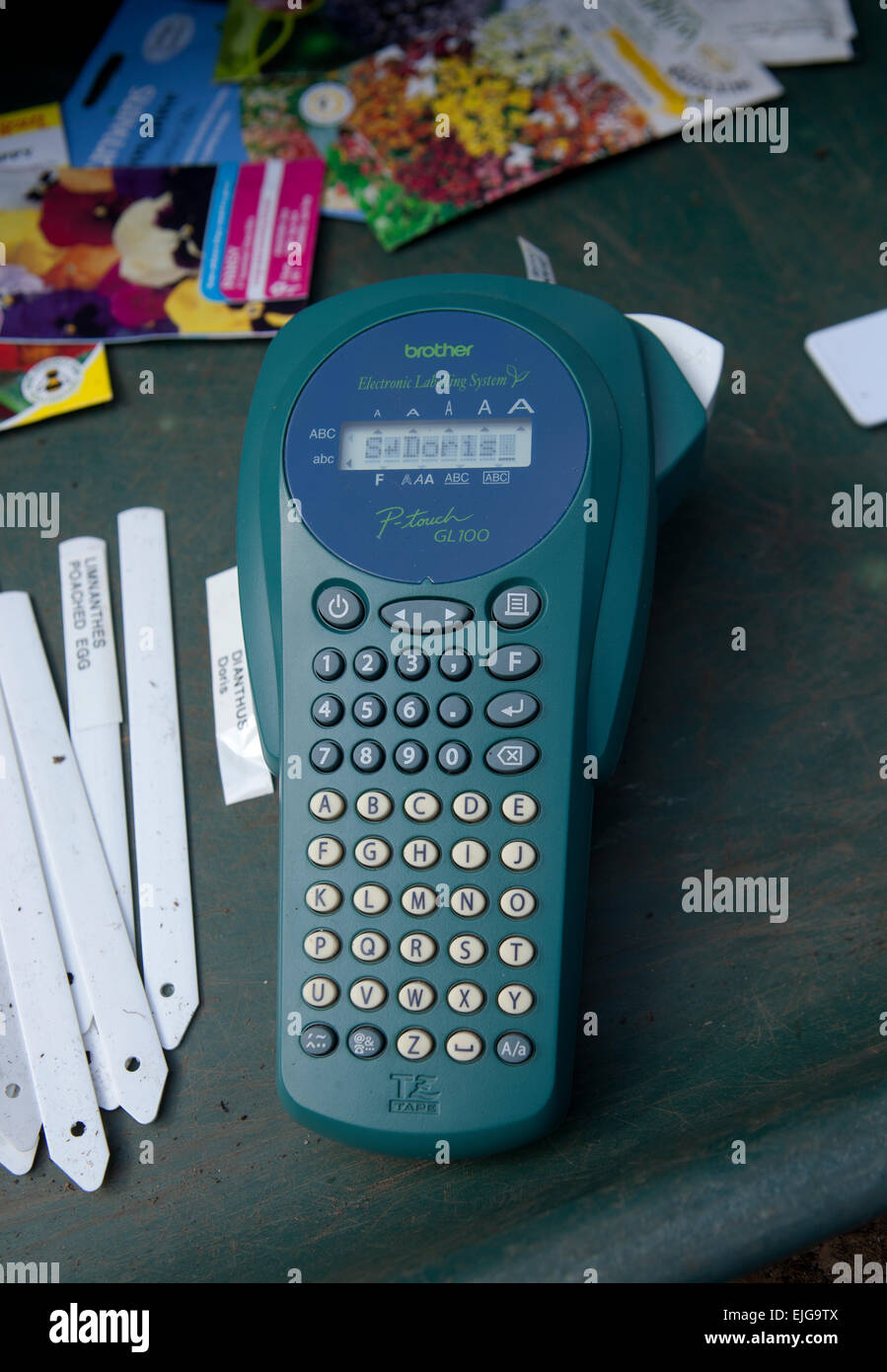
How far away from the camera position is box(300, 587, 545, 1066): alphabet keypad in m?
0.37

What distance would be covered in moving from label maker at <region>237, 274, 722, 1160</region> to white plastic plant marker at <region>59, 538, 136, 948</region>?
9cm

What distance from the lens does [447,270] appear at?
24.0 inches

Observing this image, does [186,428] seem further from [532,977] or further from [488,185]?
[532,977]

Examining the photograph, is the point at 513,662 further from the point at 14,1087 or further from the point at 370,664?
the point at 14,1087

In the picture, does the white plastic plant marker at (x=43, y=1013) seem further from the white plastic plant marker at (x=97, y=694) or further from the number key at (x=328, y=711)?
the number key at (x=328, y=711)

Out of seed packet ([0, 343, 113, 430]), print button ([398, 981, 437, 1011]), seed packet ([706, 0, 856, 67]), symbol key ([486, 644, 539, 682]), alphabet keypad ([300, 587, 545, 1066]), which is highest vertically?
seed packet ([706, 0, 856, 67])

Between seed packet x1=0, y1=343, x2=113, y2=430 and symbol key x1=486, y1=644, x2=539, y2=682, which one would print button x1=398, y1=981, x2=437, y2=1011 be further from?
seed packet x1=0, y1=343, x2=113, y2=430

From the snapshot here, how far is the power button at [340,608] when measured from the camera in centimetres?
41

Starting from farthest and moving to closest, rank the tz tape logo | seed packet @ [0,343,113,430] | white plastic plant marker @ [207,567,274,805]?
1. seed packet @ [0,343,113,430]
2. white plastic plant marker @ [207,567,274,805]
3. the tz tape logo

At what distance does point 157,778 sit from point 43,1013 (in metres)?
0.11

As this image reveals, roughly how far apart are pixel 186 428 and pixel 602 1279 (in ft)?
1.44

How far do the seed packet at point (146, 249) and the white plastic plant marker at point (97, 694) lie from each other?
143 mm

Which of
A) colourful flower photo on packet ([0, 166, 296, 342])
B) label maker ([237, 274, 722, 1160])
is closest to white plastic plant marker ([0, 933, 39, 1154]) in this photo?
label maker ([237, 274, 722, 1160])

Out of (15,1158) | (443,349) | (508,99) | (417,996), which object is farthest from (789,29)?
(15,1158)
